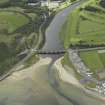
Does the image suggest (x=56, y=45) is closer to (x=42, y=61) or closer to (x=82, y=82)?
(x=42, y=61)

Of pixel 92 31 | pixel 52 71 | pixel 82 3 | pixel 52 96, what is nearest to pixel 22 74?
pixel 52 71

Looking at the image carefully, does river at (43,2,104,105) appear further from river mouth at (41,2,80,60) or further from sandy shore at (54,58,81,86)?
sandy shore at (54,58,81,86)

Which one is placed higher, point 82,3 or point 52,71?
point 82,3

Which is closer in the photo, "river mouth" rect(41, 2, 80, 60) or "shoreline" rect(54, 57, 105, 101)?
"shoreline" rect(54, 57, 105, 101)

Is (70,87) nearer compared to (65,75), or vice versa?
(70,87)

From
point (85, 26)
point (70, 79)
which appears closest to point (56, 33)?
point (85, 26)

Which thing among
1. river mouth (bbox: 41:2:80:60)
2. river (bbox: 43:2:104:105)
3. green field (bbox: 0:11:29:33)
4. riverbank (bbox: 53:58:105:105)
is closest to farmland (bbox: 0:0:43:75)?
green field (bbox: 0:11:29:33)

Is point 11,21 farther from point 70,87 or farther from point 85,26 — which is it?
point 70,87

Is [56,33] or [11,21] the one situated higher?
[11,21]
